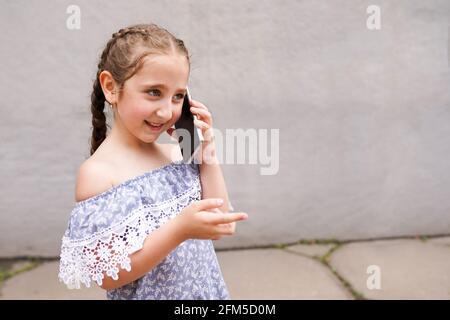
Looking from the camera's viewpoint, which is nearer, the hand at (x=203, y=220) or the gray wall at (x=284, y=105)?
the hand at (x=203, y=220)

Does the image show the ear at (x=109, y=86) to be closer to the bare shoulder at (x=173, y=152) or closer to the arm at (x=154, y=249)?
the bare shoulder at (x=173, y=152)

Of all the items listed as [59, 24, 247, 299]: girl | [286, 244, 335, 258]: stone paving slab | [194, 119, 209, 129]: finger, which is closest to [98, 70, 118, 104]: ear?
[59, 24, 247, 299]: girl

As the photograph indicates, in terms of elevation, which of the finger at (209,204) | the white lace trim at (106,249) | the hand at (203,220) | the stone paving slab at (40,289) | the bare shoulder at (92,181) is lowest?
the stone paving slab at (40,289)

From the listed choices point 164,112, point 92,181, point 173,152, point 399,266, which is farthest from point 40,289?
point 399,266

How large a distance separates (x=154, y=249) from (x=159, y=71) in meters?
0.41

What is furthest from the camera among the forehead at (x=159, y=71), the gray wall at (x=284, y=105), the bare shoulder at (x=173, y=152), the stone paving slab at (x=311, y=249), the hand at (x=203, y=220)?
the stone paving slab at (x=311, y=249)

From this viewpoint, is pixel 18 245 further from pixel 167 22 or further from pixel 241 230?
pixel 167 22

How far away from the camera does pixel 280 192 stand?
3.13 metres

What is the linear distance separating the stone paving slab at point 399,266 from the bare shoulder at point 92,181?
1.81 metres

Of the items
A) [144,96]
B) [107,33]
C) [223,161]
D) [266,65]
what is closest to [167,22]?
[107,33]

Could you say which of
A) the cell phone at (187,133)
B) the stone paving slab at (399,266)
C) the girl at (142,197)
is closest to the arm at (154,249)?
the girl at (142,197)

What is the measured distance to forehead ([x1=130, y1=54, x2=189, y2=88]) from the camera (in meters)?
1.17

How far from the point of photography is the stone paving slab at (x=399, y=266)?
8.55 feet

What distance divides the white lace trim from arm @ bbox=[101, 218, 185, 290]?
16 mm
